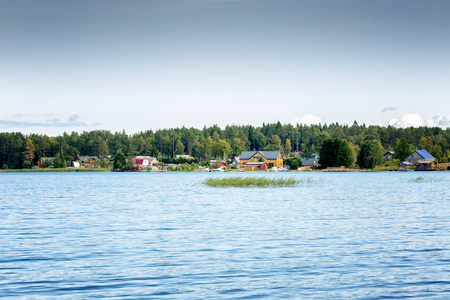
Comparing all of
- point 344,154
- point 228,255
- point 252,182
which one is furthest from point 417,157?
point 228,255

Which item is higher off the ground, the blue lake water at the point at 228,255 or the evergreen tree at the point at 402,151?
the evergreen tree at the point at 402,151

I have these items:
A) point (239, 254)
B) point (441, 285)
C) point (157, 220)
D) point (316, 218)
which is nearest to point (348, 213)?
point (316, 218)

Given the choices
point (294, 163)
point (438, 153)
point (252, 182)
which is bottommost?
point (252, 182)

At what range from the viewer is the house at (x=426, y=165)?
523ft

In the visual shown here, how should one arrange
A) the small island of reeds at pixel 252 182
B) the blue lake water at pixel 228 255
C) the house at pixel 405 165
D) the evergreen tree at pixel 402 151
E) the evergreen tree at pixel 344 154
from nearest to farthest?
the blue lake water at pixel 228 255 → the small island of reeds at pixel 252 182 → the house at pixel 405 165 → the evergreen tree at pixel 344 154 → the evergreen tree at pixel 402 151

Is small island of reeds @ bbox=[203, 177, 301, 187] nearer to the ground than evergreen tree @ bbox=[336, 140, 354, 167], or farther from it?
nearer to the ground

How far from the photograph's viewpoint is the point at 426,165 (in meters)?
161

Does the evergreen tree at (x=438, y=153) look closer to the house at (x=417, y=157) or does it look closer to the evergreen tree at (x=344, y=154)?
the house at (x=417, y=157)

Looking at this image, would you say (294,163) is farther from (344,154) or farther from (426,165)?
(426,165)

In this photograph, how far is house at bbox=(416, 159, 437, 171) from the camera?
523ft

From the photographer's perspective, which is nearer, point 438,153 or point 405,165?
point 405,165

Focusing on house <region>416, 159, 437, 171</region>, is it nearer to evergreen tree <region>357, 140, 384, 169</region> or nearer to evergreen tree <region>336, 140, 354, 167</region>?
evergreen tree <region>357, 140, 384, 169</region>

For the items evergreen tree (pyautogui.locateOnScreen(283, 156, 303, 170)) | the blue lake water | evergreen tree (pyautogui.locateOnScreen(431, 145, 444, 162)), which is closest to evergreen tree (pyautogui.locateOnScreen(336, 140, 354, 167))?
evergreen tree (pyautogui.locateOnScreen(283, 156, 303, 170))

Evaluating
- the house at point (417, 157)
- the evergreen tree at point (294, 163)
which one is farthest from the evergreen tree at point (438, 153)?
the evergreen tree at point (294, 163)
